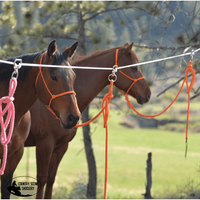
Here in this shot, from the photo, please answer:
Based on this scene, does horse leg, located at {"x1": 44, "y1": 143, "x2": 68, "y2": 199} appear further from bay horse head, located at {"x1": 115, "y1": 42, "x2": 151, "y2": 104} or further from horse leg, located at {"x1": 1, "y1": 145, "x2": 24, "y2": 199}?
bay horse head, located at {"x1": 115, "y1": 42, "x2": 151, "y2": 104}

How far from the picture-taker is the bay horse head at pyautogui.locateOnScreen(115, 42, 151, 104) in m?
3.25

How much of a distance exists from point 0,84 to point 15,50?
378 centimetres

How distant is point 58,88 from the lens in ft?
6.96

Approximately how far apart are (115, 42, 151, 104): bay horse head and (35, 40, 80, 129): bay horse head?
3.99 feet

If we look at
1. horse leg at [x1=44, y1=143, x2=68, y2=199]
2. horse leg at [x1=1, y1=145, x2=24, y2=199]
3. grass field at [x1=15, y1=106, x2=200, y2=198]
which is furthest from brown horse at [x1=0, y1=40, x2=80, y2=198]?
grass field at [x1=15, y1=106, x2=200, y2=198]

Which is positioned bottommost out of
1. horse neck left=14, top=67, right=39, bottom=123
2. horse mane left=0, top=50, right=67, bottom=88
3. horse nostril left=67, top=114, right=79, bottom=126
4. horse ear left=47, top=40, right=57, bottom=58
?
horse nostril left=67, top=114, right=79, bottom=126

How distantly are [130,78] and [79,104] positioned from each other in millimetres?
797

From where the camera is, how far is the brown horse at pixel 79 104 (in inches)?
125

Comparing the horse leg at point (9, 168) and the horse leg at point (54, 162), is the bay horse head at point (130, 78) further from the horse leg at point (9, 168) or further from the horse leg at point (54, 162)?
the horse leg at point (9, 168)

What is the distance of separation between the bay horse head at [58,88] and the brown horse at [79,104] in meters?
1.08

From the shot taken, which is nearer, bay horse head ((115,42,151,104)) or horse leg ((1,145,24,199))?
horse leg ((1,145,24,199))

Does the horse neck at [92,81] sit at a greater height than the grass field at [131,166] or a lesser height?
greater

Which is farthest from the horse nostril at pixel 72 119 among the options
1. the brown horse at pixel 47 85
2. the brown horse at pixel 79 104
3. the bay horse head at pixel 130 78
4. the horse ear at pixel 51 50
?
the bay horse head at pixel 130 78

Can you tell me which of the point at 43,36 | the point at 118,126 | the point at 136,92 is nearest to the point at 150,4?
the point at 43,36
